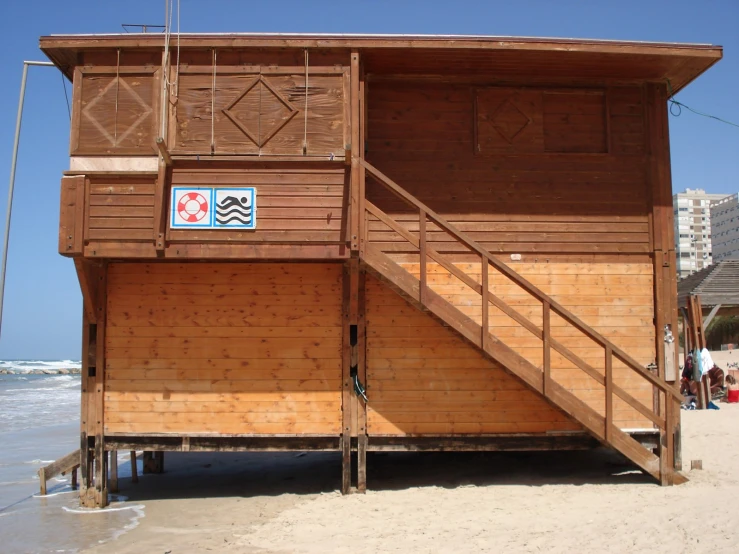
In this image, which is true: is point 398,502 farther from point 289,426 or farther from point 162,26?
point 162,26

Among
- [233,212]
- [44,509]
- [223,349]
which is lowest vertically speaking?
[44,509]

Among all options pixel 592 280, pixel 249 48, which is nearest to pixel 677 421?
pixel 592 280

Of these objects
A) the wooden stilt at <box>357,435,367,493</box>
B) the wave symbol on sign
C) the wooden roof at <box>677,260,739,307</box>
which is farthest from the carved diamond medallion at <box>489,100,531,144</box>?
the wooden roof at <box>677,260,739,307</box>

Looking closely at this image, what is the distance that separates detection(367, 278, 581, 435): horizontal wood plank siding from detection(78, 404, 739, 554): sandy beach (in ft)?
2.98

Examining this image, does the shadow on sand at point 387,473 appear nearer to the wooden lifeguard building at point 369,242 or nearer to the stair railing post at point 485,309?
the wooden lifeguard building at point 369,242

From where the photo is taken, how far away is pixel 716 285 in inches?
1048

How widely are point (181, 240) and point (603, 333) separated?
20.2ft

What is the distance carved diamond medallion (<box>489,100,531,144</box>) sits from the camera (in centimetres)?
1046

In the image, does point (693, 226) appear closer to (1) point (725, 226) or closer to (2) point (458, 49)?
(1) point (725, 226)

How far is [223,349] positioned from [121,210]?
2394mm

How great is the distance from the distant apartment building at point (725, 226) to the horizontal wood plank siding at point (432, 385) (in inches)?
4803

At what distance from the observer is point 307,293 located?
1003cm

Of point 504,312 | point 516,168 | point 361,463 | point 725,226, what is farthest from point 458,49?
point 725,226

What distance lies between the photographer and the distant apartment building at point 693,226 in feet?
450
